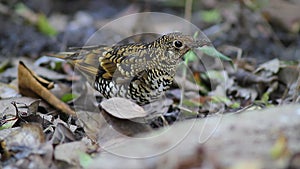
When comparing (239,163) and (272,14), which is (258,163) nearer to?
(239,163)

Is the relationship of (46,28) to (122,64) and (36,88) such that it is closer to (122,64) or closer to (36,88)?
(36,88)

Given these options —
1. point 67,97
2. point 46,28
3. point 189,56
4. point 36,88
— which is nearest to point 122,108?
point 36,88

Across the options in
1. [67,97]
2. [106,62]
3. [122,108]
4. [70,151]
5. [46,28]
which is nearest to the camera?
[70,151]

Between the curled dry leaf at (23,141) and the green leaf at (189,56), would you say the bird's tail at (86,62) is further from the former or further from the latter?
the curled dry leaf at (23,141)

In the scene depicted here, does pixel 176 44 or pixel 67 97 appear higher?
pixel 176 44

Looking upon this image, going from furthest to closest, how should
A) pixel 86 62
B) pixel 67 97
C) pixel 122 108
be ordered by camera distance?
pixel 67 97 → pixel 86 62 → pixel 122 108

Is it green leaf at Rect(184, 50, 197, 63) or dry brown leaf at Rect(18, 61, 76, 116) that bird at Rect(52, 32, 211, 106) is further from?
green leaf at Rect(184, 50, 197, 63)

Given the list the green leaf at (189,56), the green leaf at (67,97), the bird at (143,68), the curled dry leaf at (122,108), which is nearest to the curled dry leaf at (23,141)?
the curled dry leaf at (122,108)
